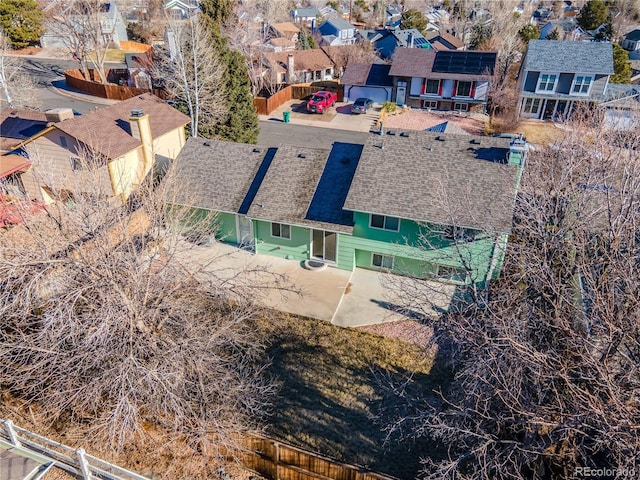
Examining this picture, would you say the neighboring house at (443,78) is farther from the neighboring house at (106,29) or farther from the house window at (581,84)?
the neighboring house at (106,29)

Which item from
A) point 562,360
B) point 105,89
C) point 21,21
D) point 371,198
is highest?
point 21,21

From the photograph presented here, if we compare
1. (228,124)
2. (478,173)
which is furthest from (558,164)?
(228,124)

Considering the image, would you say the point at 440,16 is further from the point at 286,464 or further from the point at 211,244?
the point at 286,464

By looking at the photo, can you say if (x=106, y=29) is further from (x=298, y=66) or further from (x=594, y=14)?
(x=594, y=14)

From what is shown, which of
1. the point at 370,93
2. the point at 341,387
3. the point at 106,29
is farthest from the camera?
the point at 106,29

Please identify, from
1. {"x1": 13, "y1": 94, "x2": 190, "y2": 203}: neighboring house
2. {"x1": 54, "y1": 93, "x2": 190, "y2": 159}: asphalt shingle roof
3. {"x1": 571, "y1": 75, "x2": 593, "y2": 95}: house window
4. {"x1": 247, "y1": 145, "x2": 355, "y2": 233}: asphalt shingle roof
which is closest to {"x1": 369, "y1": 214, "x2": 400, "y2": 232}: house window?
{"x1": 247, "y1": 145, "x2": 355, "y2": 233}: asphalt shingle roof

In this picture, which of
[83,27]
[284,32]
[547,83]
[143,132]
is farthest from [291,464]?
[284,32]

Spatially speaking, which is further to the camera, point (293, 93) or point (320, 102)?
point (293, 93)

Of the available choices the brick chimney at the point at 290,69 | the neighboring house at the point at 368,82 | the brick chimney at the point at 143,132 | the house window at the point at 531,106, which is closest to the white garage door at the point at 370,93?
the neighboring house at the point at 368,82
